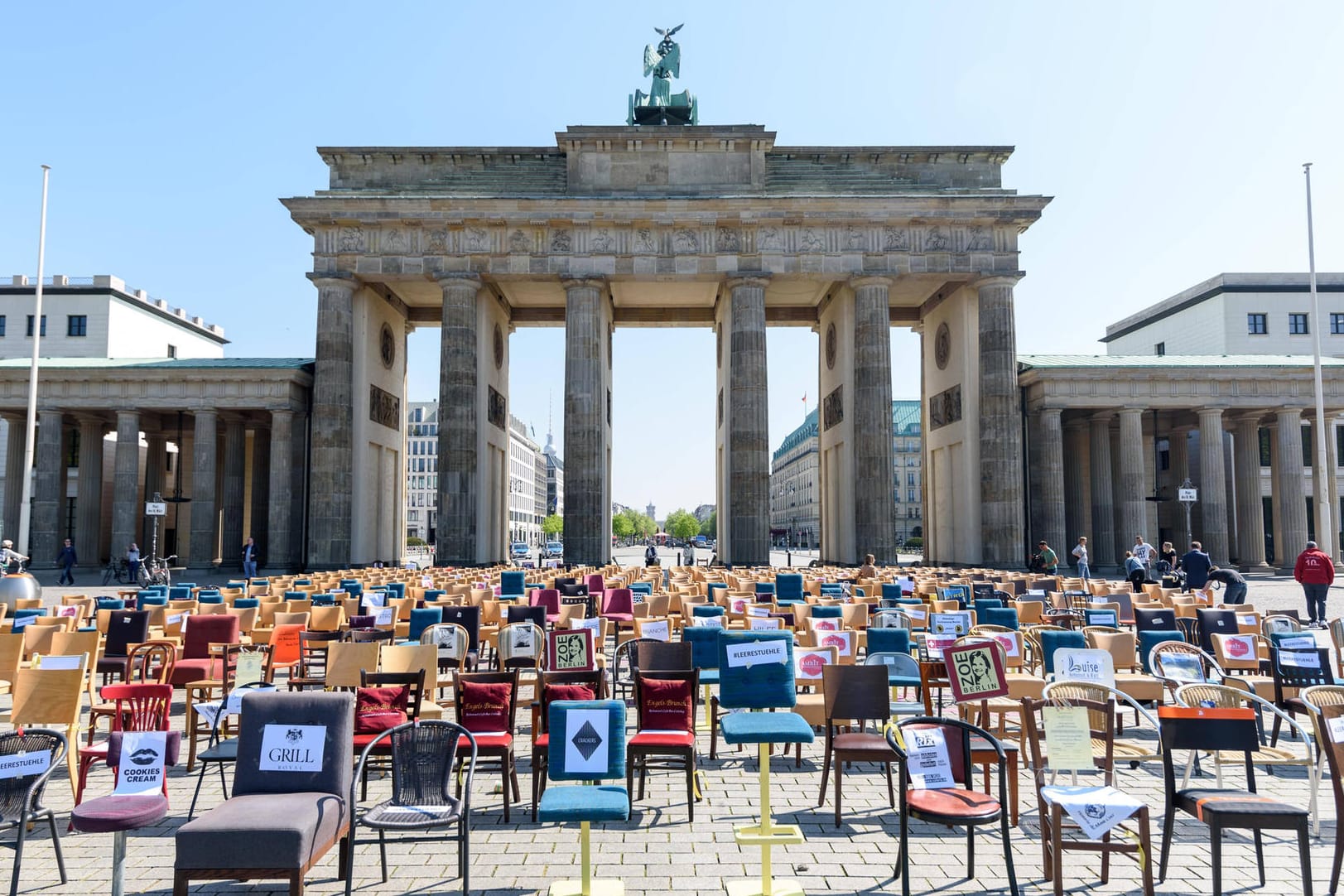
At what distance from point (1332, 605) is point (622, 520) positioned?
170 meters

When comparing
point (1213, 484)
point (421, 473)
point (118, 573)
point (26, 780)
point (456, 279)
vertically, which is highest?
point (456, 279)

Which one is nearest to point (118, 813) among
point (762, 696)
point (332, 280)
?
point (762, 696)

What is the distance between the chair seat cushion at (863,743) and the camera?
742 centimetres

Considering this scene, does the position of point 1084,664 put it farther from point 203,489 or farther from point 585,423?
point 203,489

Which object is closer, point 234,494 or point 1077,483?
point 234,494

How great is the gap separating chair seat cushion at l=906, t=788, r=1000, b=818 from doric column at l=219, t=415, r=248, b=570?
43873 millimetres

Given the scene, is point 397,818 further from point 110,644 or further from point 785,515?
point 785,515

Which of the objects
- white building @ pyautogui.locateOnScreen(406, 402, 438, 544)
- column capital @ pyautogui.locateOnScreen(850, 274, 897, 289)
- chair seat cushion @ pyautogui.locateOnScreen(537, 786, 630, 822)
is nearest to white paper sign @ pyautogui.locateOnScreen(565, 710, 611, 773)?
chair seat cushion @ pyautogui.locateOnScreen(537, 786, 630, 822)

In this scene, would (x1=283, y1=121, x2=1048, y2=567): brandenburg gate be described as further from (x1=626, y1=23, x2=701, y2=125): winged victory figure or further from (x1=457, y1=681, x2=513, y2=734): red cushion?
(x1=457, y1=681, x2=513, y2=734): red cushion

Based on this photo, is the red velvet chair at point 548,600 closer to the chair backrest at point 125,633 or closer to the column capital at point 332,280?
the chair backrest at point 125,633

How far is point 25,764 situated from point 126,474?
137ft

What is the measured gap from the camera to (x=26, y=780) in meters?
6.17

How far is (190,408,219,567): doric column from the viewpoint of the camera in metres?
42.0

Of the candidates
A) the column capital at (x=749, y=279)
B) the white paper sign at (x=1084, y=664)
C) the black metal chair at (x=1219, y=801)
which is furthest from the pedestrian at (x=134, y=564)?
the black metal chair at (x=1219, y=801)
